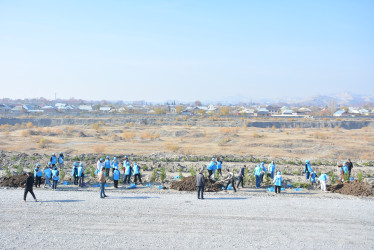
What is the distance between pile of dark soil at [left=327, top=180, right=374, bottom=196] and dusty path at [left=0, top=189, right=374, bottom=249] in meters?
0.71

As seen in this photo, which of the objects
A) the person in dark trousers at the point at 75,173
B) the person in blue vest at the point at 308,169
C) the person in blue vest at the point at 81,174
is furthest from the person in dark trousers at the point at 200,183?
the person in blue vest at the point at 308,169

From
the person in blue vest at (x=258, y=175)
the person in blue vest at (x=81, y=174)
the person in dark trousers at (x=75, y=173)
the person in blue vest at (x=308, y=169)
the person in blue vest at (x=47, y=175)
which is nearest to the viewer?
the person in blue vest at (x=47, y=175)

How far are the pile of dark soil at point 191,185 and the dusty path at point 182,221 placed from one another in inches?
25.2

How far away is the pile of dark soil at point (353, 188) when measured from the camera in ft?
45.2

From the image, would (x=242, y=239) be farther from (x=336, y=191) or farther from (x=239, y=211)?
(x=336, y=191)

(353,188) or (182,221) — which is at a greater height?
(353,188)

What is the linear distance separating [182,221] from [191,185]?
4081mm

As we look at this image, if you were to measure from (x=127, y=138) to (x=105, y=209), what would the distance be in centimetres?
3022

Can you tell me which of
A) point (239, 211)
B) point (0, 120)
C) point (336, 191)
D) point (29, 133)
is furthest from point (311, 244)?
point (0, 120)

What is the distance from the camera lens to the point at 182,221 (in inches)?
407

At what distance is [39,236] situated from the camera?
29.6 ft

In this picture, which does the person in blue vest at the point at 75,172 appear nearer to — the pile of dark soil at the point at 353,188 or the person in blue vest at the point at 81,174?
the person in blue vest at the point at 81,174

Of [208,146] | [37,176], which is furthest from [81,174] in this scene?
[208,146]

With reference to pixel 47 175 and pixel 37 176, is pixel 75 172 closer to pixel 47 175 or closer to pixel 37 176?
pixel 47 175
